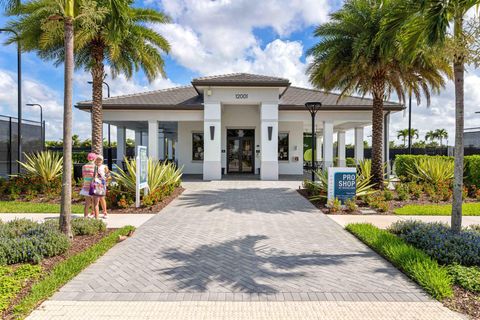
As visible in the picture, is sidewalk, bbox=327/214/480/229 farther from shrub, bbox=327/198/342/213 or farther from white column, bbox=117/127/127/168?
white column, bbox=117/127/127/168

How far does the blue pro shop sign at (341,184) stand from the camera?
10070mm

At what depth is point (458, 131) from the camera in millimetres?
5855

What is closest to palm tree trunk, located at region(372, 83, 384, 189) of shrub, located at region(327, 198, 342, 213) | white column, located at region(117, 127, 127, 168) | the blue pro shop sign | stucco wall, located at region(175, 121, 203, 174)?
the blue pro shop sign

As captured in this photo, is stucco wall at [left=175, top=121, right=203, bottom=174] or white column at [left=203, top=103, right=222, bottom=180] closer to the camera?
white column at [left=203, top=103, right=222, bottom=180]

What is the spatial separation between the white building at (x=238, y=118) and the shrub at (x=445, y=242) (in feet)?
36.3

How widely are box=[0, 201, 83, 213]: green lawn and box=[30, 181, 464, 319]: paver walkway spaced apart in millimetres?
3653

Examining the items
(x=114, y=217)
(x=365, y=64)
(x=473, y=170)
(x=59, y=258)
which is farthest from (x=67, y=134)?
(x=473, y=170)

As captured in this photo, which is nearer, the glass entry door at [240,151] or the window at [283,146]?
the glass entry door at [240,151]

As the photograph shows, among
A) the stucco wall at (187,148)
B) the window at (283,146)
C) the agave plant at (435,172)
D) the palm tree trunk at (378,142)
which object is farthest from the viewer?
the window at (283,146)

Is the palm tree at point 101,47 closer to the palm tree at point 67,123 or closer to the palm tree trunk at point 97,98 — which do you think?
the palm tree trunk at point 97,98

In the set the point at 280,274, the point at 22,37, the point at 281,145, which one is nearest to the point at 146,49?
the point at 22,37

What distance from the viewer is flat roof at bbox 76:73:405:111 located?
1736 cm

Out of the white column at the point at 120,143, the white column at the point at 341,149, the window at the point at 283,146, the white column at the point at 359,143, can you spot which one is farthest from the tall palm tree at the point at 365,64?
the white column at the point at 120,143

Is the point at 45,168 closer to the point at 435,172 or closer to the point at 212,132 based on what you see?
the point at 212,132
